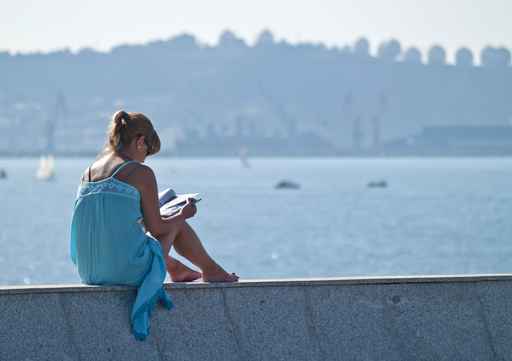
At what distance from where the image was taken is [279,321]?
542 cm

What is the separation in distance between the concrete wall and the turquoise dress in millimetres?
74

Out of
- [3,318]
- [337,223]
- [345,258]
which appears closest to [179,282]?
[3,318]

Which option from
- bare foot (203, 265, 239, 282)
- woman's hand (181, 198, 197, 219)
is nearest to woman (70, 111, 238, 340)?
woman's hand (181, 198, 197, 219)

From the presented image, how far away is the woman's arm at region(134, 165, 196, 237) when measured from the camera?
525cm

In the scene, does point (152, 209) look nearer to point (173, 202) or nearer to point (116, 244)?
point (116, 244)

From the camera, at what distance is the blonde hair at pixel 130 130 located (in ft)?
17.3

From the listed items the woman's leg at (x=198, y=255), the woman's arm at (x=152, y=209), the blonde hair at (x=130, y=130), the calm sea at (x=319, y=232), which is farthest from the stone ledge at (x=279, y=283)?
the calm sea at (x=319, y=232)

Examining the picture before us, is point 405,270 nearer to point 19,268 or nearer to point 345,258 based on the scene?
point 345,258

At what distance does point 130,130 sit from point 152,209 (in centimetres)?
32

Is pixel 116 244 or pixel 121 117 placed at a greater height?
pixel 121 117

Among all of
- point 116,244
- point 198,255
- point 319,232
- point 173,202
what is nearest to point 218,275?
point 198,255

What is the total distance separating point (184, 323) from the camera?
17.4 feet

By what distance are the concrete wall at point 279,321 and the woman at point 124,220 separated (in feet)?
0.29

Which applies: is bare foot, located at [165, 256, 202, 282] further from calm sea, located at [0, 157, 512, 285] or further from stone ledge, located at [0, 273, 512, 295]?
calm sea, located at [0, 157, 512, 285]
